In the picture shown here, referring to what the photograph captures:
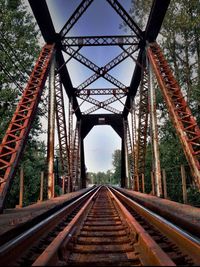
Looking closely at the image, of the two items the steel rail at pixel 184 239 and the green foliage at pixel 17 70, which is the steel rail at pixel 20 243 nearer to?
the steel rail at pixel 184 239

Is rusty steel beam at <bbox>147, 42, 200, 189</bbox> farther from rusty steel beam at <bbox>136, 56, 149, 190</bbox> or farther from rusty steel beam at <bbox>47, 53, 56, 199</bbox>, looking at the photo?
rusty steel beam at <bbox>47, 53, 56, 199</bbox>

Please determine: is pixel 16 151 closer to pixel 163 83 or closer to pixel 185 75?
pixel 163 83

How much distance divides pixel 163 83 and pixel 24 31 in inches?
484

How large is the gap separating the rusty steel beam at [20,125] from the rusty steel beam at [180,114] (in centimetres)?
472

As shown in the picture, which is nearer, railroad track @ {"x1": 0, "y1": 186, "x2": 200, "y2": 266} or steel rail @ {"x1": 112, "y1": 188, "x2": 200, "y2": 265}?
railroad track @ {"x1": 0, "y1": 186, "x2": 200, "y2": 266}

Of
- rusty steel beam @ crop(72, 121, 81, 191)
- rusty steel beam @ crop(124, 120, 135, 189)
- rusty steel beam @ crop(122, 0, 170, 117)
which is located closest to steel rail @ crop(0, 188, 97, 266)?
rusty steel beam @ crop(122, 0, 170, 117)

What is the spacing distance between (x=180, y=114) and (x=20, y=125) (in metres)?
5.58

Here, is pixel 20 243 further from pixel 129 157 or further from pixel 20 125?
pixel 129 157

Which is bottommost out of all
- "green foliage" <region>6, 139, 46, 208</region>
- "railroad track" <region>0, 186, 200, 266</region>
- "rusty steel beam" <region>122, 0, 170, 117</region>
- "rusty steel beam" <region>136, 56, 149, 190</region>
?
"railroad track" <region>0, 186, 200, 266</region>

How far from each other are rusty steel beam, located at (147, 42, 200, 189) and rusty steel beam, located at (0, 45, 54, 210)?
15.5 feet

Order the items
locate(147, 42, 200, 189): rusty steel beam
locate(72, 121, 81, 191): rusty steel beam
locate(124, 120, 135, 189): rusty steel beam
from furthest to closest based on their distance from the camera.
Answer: locate(124, 120, 135, 189): rusty steel beam
locate(72, 121, 81, 191): rusty steel beam
locate(147, 42, 200, 189): rusty steel beam

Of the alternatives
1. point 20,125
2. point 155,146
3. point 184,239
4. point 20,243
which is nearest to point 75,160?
point 155,146

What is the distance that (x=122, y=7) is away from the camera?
1378 cm

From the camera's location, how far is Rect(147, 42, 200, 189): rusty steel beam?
862 centimetres
